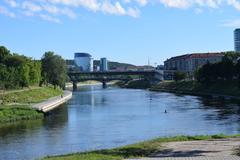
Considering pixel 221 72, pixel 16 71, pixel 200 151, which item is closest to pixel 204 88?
pixel 221 72

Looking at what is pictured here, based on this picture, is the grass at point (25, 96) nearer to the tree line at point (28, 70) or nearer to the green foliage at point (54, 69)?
the tree line at point (28, 70)

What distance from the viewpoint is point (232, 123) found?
49.4 m

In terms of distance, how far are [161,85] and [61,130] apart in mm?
123638

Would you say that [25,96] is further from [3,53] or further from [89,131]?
[89,131]

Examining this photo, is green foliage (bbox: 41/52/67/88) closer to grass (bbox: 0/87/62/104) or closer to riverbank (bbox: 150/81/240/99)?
grass (bbox: 0/87/62/104)

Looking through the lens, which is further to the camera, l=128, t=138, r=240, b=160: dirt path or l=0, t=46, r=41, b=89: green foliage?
l=0, t=46, r=41, b=89: green foliage

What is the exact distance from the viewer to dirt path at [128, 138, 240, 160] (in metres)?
19.1

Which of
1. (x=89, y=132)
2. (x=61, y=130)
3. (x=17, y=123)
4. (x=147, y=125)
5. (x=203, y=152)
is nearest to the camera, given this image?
(x=203, y=152)

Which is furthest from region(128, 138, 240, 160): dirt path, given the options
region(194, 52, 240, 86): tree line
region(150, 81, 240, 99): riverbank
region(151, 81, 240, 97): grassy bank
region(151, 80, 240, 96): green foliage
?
region(194, 52, 240, 86): tree line

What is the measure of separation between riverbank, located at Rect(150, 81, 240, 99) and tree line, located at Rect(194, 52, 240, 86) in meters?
1.51

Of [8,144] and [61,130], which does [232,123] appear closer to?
[61,130]

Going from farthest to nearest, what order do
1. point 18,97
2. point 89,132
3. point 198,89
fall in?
point 198,89 < point 18,97 < point 89,132

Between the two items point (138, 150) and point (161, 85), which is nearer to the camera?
point (138, 150)

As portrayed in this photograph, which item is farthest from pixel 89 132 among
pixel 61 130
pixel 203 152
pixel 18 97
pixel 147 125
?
pixel 18 97
